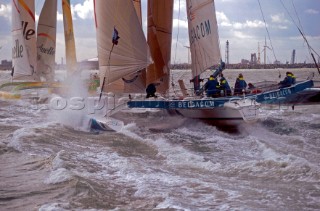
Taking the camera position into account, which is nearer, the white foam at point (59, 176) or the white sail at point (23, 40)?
the white foam at point (59, 176)

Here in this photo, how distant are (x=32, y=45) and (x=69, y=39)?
2057mm

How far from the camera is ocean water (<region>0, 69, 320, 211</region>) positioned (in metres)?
6.94

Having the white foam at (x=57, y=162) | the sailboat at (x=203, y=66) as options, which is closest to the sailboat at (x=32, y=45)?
the sailboat at (x=203, y=66)

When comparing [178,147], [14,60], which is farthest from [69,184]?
[14,60]

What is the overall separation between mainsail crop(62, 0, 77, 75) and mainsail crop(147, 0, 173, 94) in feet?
33.8

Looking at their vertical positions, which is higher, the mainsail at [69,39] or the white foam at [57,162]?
the mainsail at [69,39]

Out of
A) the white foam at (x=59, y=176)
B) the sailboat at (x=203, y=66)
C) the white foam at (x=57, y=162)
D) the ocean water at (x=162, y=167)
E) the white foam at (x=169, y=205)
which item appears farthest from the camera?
the sailboat at (x=203, y=66)

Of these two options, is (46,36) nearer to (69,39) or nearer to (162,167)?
(69,39)

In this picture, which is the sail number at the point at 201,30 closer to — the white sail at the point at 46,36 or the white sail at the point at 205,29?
the white sail at the point at 205,29

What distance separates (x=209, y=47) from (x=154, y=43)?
2.52 m

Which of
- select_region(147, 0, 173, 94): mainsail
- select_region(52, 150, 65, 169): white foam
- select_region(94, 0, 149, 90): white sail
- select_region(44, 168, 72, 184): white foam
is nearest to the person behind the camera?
select_region(44, 168, 72, 184): white foam

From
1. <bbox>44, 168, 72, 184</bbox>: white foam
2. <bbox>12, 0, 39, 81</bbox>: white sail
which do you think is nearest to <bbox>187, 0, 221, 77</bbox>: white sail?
<bbox>44, 168, 72, 184</bbox>: white foam

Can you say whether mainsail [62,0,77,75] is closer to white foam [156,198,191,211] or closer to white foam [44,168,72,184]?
white foam [44,168,72,184]

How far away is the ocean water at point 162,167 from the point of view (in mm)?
6938
